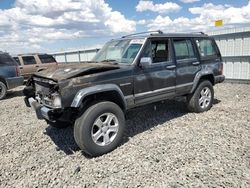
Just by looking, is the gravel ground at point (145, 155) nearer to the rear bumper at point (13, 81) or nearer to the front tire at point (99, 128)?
the front tire at point (99, 128)

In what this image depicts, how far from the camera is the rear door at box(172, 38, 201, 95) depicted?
16.7 feet

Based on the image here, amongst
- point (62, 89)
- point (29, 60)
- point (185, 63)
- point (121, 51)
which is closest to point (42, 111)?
point (62, 89)

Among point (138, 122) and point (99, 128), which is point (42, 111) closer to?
point (99, 128)

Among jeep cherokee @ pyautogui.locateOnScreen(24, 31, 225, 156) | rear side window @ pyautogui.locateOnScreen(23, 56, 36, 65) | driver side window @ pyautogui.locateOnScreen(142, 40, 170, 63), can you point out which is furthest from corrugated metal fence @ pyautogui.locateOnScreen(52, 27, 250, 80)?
driver side window @ pyautogui.locateOnScreen(142, 40, 170, 63)

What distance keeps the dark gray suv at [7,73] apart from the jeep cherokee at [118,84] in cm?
526

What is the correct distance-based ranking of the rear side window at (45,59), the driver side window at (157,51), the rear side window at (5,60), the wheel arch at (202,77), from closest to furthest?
the driver side window at (157,51) → the wheel arch at (202,77) → the rear side window at (5,60) → the rear side window at (45,59)

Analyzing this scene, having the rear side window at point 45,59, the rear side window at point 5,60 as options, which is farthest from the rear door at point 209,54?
the rear side window at point 45,59

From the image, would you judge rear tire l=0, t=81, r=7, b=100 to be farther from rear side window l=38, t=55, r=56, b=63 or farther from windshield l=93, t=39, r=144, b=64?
windshield l=93, t=39, r=144, b=64

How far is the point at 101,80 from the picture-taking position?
376 cm

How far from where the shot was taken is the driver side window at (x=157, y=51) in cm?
451

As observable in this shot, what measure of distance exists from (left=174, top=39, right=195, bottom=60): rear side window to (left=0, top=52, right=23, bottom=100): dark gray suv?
280 inches

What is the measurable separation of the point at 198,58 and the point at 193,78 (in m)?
0.53

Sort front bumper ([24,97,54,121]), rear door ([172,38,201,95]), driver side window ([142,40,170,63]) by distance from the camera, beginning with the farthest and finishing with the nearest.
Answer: rear door ([172,38,201,95]) < driver side window ([142,40,170,63]) < front bumper ([24,97,54,121])

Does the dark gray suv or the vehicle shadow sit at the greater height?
the dark gray suv
